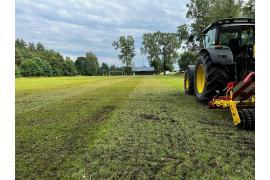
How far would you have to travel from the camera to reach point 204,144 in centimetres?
458

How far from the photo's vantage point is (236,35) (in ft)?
28.7

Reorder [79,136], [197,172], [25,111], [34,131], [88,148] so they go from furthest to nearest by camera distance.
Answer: [25,111] → [34,131] → [79,136] → [88,148] → [197,172]

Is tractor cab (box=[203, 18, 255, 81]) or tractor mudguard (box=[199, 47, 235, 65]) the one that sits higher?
tractor cab (box=[203, 18, 255, 81])

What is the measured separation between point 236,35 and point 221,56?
130cm

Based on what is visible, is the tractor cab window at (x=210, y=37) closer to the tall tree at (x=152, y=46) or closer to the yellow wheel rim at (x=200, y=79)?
the yellow wheel rim at (x=200, y=79)

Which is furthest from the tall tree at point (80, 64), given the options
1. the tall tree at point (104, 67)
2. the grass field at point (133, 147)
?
the grass field at point (133, 147)

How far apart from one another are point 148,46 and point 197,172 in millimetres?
89615

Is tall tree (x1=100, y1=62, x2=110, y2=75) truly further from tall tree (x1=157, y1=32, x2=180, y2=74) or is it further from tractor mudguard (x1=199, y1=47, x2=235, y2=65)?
tractor mudguard (x1=199, y1=47, x2=235, y2=65)

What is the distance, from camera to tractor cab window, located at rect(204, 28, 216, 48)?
8947mm

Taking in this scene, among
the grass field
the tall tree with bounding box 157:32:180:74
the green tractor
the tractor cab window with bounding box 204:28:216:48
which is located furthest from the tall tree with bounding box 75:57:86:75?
the grass field

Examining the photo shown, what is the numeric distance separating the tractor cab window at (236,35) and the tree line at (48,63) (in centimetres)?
4572

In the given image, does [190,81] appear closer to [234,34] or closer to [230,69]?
[234,34]
